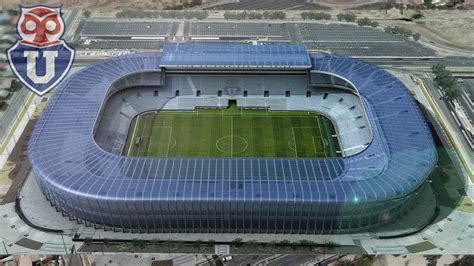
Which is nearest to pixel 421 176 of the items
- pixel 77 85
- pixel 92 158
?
pixel 92 158

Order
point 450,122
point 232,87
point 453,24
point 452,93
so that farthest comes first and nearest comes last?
point 453,24 → point 232,87 → point 452,93 → point 450,122

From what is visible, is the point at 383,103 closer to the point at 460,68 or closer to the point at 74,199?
the point at 460,68

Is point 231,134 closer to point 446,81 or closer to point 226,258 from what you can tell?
point 226,258

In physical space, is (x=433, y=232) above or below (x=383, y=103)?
below

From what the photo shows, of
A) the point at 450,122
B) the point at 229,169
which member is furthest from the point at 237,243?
the point at 450,122

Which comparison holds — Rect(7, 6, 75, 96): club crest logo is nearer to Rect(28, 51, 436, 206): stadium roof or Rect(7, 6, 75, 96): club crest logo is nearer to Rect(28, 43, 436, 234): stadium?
Rect(28, 43, 436, 234): stadium

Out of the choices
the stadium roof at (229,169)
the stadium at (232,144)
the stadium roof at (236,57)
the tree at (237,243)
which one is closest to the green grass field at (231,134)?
the stadium at (232,144)
